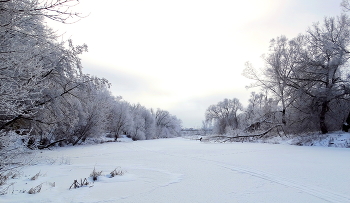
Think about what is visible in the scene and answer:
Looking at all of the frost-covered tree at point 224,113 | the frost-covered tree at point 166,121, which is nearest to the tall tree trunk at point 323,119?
the frost-covered tree at point 224,113

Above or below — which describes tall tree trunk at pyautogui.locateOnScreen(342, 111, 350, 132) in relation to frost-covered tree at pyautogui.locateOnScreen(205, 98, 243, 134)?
below

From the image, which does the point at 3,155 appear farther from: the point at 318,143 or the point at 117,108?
the point at 117,108

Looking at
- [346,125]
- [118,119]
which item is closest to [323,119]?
[346,125]

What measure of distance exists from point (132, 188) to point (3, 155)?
2532 mm

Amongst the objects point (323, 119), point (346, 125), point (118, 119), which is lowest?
point (346, 125)

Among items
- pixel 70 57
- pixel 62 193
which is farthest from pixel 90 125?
pixel 62 193

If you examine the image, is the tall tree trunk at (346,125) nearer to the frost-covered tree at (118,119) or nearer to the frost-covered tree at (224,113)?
the frost-covered tree at (118,119)

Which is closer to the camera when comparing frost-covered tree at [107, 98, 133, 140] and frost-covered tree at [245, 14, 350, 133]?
frost-covered tree at [245, 14, 350, 133]

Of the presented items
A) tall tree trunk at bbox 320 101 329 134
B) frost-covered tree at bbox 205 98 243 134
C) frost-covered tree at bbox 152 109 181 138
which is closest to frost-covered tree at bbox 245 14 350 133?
tall tree trunk at bbox 320 101 329 134

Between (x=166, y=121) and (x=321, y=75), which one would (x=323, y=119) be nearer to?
(x=321, y=75)

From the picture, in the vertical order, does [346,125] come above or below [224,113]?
below

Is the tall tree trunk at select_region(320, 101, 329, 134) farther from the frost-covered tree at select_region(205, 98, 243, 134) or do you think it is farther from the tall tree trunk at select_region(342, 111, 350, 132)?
the frost-covered tree at select_region(205, 98, 243, 134)

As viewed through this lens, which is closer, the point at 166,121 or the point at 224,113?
the point at 224,113

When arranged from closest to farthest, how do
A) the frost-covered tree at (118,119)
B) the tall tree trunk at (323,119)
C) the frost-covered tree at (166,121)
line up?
the tall tree trunk at (323,119) → the frost-covered tree at (118,119) → the frost-covered tree at (166,121)
